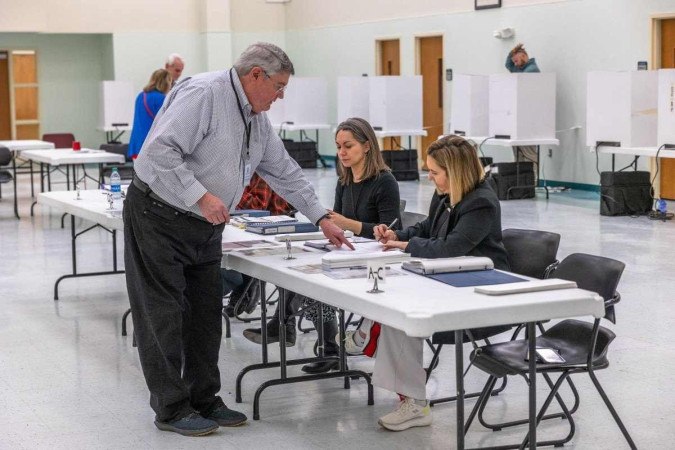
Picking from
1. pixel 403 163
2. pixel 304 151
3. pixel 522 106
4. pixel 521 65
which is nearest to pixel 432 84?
pixel 403 163

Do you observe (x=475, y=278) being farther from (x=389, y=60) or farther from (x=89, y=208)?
(x=389, y=60)

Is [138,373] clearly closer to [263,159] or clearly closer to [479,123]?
[263,159]

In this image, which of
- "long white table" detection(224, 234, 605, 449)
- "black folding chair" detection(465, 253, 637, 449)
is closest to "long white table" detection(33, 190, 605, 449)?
"long white table" detection(224, 234, 605, 449)

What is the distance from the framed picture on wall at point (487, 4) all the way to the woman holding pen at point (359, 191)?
9.55 meters

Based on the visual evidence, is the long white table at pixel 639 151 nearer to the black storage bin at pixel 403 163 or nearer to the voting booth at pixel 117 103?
the black storage bin at pixel 403 163

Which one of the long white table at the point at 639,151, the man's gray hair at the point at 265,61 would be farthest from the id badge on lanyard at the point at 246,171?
the long white table at the point at 639,151

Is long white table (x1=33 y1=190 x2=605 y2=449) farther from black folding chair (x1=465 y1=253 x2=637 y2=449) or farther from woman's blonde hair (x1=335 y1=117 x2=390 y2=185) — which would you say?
woman's blonde hair (x1=335 y1=117 x2=390 y2=185)

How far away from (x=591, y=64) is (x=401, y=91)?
304cm

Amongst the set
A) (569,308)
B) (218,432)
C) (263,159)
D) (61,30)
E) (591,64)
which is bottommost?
(218,432)

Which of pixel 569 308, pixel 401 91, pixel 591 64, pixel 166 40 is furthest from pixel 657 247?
pixel 166 40

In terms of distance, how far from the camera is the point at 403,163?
48.5 feet

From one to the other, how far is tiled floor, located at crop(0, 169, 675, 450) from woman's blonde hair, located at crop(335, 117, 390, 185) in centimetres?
90

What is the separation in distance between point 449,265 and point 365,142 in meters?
1.40

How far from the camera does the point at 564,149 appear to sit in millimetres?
13078
